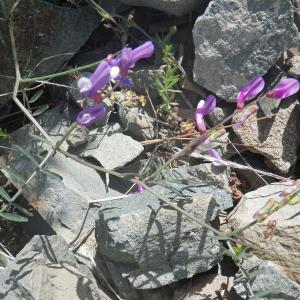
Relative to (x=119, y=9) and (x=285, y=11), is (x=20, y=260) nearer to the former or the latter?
(x=119, y=9)

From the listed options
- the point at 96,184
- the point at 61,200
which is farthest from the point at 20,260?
the point at 96,184

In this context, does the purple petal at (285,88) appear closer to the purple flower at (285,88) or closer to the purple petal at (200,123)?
the purple flower at (285,88)

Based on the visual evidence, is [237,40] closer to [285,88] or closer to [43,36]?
[285,88]

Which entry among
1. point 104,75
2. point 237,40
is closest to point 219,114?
point 237,40

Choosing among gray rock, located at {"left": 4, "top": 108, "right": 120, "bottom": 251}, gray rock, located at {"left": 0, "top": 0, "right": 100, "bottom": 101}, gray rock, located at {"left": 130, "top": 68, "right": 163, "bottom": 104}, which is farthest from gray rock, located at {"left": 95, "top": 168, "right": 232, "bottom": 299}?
gray rock, located at {"left": 0, "top": 0, "right": 100, "bottom": 101}

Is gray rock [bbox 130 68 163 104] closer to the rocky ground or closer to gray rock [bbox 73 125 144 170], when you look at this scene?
the rocky ground

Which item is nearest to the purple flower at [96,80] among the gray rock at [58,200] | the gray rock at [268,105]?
the gray rock at [58,200]

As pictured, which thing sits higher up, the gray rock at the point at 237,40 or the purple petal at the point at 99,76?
the purple petal at the point at 99,76
